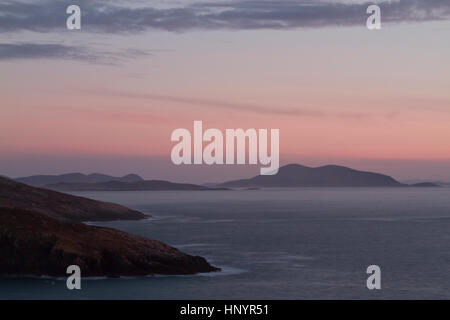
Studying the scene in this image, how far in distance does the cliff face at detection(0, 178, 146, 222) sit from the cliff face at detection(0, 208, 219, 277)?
6045 cm

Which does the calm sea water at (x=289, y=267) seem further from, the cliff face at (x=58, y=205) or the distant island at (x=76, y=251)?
the cliff face at (x=58, y=205)

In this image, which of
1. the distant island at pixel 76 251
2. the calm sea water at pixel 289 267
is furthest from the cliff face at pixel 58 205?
the distant island at pixel 76 251

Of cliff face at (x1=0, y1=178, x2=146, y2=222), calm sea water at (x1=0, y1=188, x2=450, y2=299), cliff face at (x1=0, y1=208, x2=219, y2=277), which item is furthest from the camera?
cliff face at (x1=0, y1=178, x2=146, y2=222)

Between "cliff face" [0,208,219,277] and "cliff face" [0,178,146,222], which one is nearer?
"cliff face" [0,208,219,277]

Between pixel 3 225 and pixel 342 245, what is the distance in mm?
57624

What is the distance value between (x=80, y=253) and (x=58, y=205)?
8592 cm

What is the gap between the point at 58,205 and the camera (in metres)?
151

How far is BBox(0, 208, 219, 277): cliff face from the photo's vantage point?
226 feet

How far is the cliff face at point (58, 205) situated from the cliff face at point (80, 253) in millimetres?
60447

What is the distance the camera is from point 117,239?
7369 cm

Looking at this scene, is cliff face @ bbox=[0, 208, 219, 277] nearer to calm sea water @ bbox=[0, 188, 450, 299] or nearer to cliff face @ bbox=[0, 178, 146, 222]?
calm sea water @ bbox=[0, 188, 450, 299]

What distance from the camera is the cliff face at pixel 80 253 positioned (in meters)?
68.8

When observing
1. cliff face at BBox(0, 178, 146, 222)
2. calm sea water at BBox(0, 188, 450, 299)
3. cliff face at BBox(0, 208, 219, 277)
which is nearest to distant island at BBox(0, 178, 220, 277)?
cliff face at BBox(0, 208, 219, 277)

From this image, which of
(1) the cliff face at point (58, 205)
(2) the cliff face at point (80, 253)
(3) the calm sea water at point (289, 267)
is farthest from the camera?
(1) the cliff face at point (58, 205)
